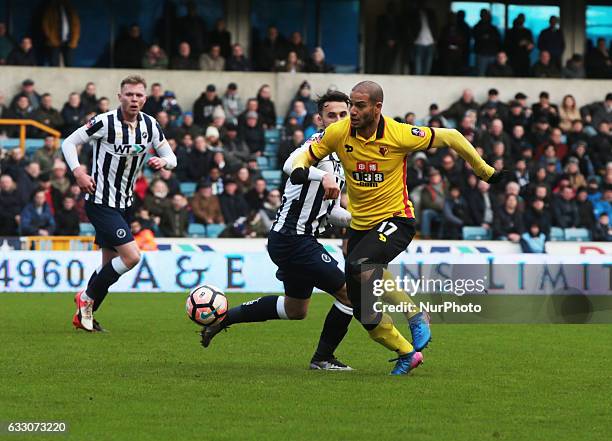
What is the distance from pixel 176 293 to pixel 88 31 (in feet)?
38.4

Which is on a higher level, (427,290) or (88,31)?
(88,31)

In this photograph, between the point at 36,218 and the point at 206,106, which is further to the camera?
the point at 206,106

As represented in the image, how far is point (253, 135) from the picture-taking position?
80.6 feet

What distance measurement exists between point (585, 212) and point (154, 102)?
8020 millimetres

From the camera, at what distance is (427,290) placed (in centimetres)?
1708

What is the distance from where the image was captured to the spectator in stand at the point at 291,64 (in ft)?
88.2

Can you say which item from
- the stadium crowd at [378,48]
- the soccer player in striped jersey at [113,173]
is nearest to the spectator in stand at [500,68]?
the stadium crowd at [378,48]

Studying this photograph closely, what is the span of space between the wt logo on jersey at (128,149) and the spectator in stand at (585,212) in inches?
497

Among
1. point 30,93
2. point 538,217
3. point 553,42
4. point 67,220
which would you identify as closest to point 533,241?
point 538,217

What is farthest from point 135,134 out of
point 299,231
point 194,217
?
point 194,217

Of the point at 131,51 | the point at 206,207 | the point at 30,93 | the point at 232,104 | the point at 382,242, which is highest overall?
the point at 131,51

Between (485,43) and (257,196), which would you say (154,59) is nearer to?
(257,196)

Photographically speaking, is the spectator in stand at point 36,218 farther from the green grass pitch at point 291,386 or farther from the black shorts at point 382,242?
the black shorts at point 382,242

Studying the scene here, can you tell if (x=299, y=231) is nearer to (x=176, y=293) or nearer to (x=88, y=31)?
(x=176, y=293)
